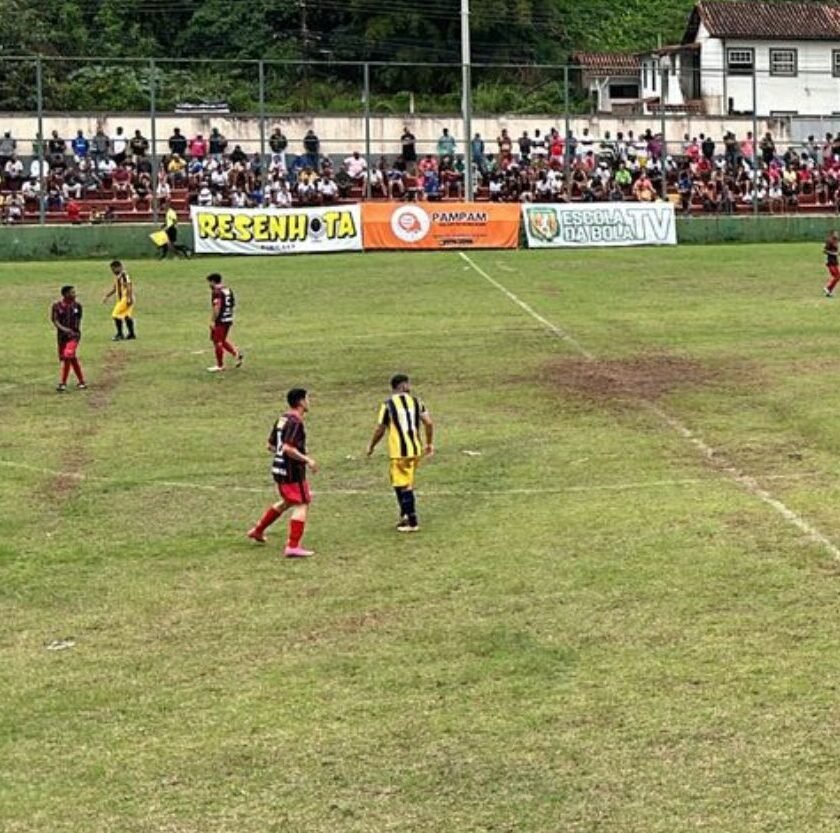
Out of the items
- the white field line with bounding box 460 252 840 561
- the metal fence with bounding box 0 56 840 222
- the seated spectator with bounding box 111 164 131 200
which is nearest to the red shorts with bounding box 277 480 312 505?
the white field line with bounding box 460 252 840 561

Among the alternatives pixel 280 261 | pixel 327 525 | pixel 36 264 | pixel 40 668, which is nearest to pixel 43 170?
pixel 36 264

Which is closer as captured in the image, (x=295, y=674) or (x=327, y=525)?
(x=295, y=674)

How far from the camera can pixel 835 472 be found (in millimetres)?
20250

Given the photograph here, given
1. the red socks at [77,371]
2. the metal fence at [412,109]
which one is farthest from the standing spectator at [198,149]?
the red socks at [77,371]

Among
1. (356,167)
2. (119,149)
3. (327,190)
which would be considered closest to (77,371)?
(327,190)

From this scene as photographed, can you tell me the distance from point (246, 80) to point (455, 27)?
13.6 metres

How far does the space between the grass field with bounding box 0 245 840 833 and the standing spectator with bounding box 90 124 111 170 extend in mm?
22386

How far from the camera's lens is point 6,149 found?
5238 cm

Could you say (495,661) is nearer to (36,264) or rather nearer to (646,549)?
(646,549)

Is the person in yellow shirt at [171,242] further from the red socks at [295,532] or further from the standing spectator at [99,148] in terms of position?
the red socks at [295,532]

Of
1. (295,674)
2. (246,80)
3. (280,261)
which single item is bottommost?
(295,674)

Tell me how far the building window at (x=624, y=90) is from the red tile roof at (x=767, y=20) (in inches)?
173

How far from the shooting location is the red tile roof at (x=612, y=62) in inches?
3450

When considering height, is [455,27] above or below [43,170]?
above
